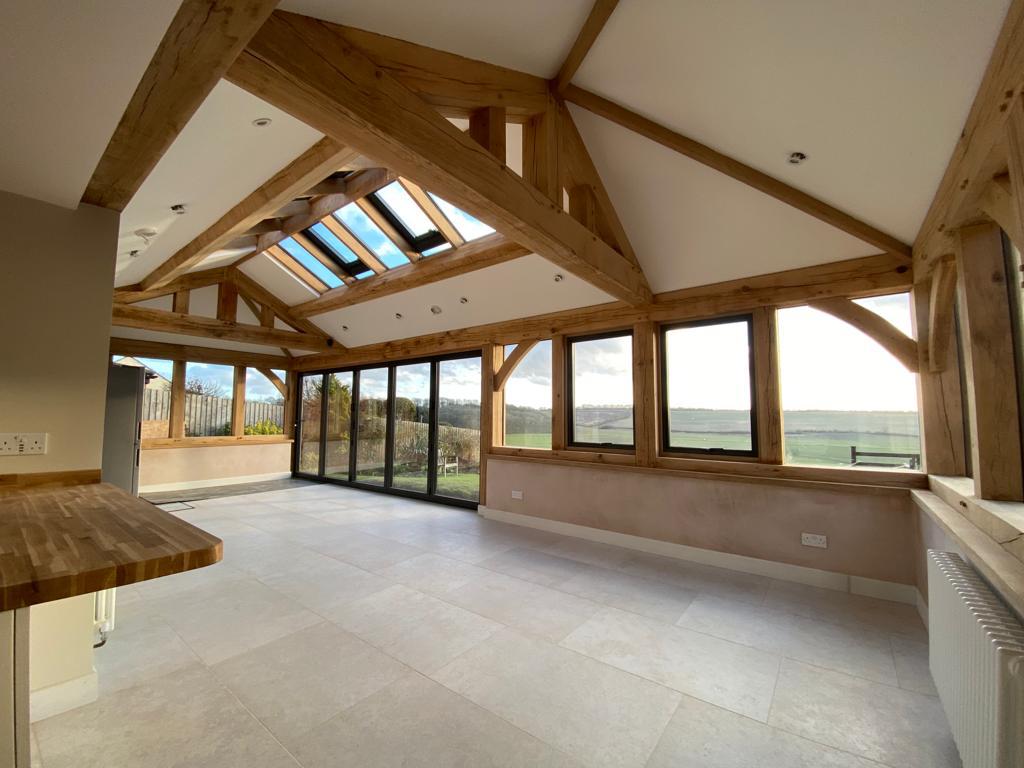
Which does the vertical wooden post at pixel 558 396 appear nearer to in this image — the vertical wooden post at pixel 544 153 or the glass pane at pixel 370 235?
the glass pane at pixel 370 235

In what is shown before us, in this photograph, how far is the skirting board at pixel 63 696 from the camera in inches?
74.9

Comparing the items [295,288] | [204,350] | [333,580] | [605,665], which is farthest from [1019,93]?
[204,350]

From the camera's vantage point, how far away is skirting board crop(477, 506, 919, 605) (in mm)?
3148

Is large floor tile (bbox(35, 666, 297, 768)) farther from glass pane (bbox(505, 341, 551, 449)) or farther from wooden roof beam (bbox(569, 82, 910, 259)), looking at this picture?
glass pane (bbox(505, 341, 551, 449))

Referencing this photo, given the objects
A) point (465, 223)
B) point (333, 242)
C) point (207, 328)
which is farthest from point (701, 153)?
point (207, 328)

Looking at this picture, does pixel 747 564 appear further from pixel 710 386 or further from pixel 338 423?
pixel 338 423

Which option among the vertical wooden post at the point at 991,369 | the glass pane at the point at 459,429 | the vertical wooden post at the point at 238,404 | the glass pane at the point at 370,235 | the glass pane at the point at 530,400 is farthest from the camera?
the vertical wooden post at the point at 238,404

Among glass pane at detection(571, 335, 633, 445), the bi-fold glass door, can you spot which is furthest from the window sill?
glass pane at detection(571, 335, 633, 445)

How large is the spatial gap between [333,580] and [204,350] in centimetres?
617

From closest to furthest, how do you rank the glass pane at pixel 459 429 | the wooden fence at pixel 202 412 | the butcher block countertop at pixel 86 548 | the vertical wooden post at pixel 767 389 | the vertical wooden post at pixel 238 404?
the butcher block countertop at pixel 86 548 → the vertical wooden post at pixel 767 389 → the glass pane at pixel 459 429 → the wooden fence at pixel 202 412 → the vertical wooden post at pixel 238 404

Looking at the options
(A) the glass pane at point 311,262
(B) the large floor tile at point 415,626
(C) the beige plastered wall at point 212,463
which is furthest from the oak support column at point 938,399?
(C) the beige plastered wall at point 212,463

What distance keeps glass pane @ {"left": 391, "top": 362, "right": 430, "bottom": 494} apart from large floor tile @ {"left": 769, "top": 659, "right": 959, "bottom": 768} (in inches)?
205

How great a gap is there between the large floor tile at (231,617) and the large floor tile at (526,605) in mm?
1010

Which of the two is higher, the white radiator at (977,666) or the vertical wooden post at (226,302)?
the vertical wooden post at (226,302)
